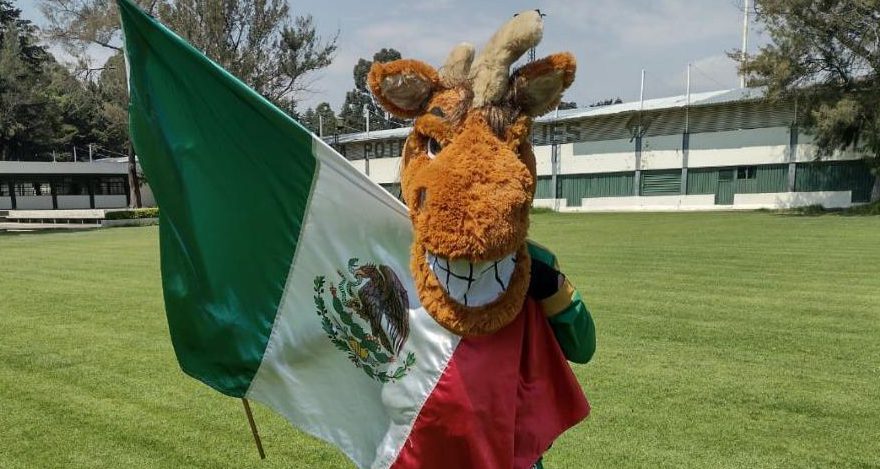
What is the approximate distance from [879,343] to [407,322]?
604cm

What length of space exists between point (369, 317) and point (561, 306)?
25.5 inches

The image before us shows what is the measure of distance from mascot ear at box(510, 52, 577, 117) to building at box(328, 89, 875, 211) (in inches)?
1138

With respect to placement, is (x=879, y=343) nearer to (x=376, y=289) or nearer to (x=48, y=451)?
(x=376, y=289)

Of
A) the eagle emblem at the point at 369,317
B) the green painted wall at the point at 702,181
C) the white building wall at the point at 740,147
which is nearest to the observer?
the eagle emblem at the point at 369,317

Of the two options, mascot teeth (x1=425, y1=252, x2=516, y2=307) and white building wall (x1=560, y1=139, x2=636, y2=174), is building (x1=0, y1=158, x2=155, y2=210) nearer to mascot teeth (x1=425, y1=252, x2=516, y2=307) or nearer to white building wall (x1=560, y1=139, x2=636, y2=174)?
white building wall (x1=560, y1=139, x2=636, y2=174)

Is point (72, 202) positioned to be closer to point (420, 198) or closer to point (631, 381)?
point (631, 381)

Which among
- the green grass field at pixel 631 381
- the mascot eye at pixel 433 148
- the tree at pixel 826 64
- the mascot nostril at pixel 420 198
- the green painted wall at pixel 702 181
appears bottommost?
the green grass field at pixel 631 381

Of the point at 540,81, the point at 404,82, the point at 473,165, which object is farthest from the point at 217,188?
the point at 540,81

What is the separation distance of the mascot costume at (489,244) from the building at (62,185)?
2010 inches

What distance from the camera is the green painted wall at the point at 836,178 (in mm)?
31609

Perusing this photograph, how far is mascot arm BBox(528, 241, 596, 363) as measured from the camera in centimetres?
202

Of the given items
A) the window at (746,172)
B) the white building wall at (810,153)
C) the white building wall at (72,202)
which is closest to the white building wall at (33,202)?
the white building wall at (72,202)

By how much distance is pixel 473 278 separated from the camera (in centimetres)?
177

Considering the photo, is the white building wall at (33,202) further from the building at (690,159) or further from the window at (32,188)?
the building at (690,159)
